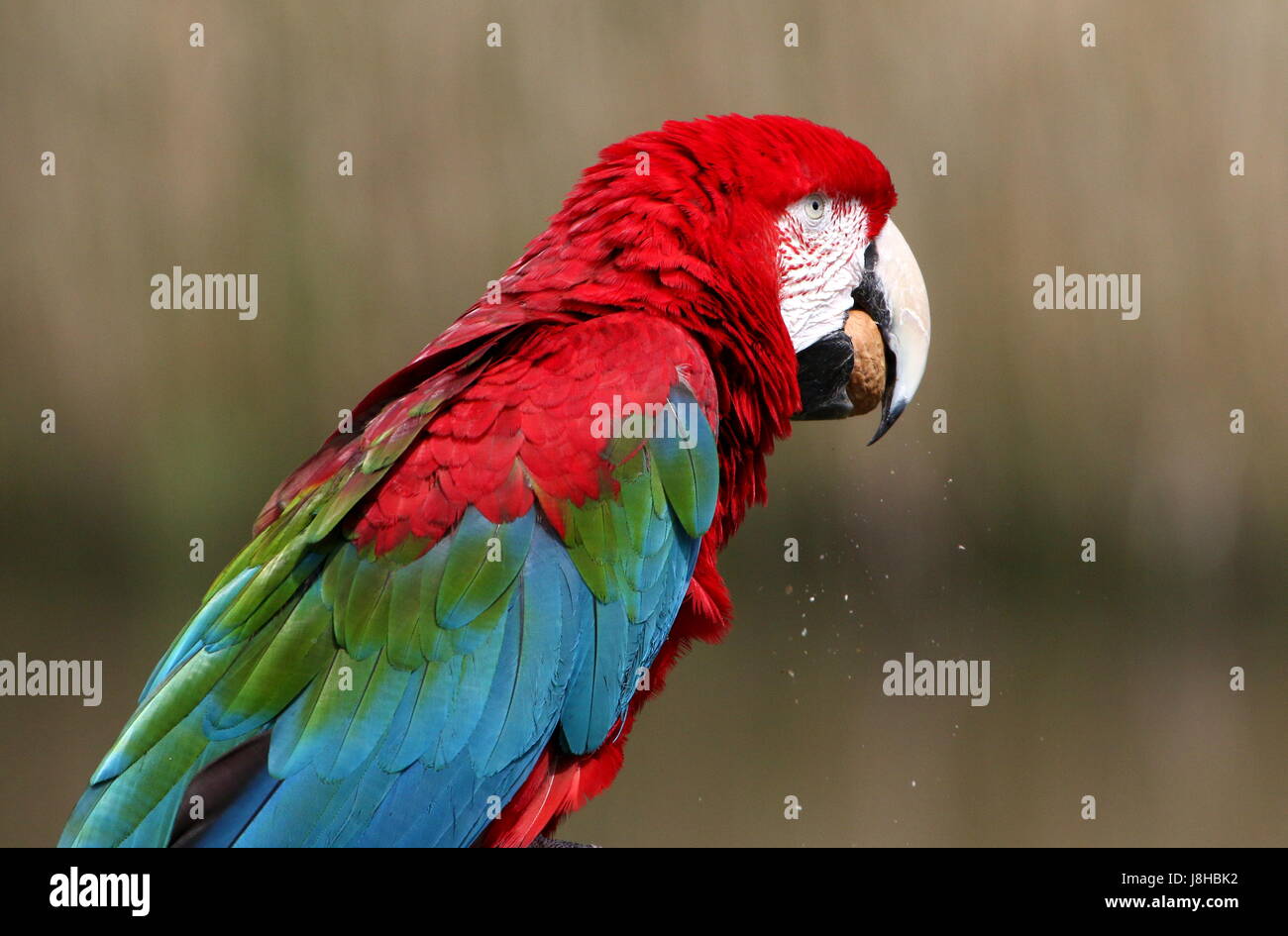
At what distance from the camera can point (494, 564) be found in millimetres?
1328

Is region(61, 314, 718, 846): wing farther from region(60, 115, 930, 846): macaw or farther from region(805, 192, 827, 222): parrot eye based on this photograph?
region(805, 192, 827, 222): parrot eye

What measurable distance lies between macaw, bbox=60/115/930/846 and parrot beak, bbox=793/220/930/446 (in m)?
0.19

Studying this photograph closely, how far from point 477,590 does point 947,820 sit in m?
2.00

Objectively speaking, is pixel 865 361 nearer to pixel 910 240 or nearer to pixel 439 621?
pixel 439 621

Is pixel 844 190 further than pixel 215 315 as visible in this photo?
No

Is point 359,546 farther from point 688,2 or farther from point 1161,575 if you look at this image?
point 1161,575

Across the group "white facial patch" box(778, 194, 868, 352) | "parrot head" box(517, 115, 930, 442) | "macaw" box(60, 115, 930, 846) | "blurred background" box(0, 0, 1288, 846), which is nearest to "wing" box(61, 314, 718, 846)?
"macaw" box(60, 115, 930, 846)

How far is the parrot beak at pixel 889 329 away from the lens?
5.68 feet

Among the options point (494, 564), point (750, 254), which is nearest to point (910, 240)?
point (750, 254)

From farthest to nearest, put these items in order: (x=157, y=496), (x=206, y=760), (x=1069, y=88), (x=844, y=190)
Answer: (x=157, y=496) < (x=1069, y=88) < (x=844, y=190) < (x=206, y=760)

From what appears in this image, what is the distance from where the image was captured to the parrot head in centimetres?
148

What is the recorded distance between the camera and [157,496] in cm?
437

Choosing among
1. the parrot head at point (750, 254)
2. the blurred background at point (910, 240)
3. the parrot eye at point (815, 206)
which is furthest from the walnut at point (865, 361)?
the blurred background at point (910, 240)

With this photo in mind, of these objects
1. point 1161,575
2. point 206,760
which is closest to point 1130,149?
point 1161,575
